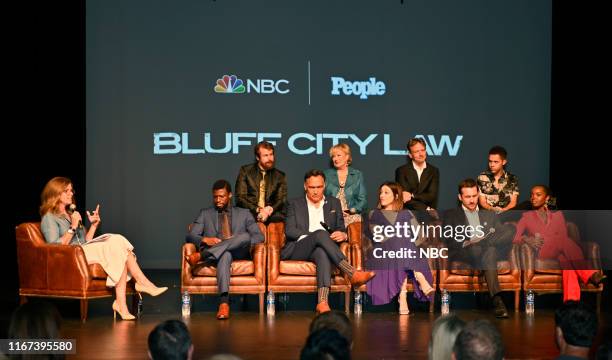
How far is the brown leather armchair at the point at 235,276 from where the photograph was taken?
799 centimetres

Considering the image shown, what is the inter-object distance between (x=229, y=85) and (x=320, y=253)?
3.26 meters

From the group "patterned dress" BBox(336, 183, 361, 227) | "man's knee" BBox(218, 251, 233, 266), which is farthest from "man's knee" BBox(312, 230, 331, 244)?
"man's knee" BBox(218, 251, 233, 266)

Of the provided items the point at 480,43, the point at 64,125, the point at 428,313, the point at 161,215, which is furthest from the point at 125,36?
the point at 428,313

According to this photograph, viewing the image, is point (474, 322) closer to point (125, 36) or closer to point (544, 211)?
point (544, 211)

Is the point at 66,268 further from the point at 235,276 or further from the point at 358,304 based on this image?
the point at 358,304

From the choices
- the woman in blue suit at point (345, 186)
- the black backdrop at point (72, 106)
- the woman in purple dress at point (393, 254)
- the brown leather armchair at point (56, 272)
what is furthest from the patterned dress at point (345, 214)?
the black backdrop at point (72, 106)

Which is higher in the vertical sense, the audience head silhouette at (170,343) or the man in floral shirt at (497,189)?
the man in floral shirt at (497,189)

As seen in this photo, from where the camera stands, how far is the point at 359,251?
8281 mm

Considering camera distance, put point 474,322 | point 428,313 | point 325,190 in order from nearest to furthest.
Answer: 1. point 474,322
2. point 428,313
3. point 325,190

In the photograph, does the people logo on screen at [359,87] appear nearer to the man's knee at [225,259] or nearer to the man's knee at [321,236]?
the man's knee at [321,236]

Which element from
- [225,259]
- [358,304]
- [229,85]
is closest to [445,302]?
[358,304]

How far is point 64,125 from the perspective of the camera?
35.9 ft

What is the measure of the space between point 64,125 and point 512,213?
5.27 m

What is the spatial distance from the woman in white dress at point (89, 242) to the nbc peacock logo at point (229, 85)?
3.19m
